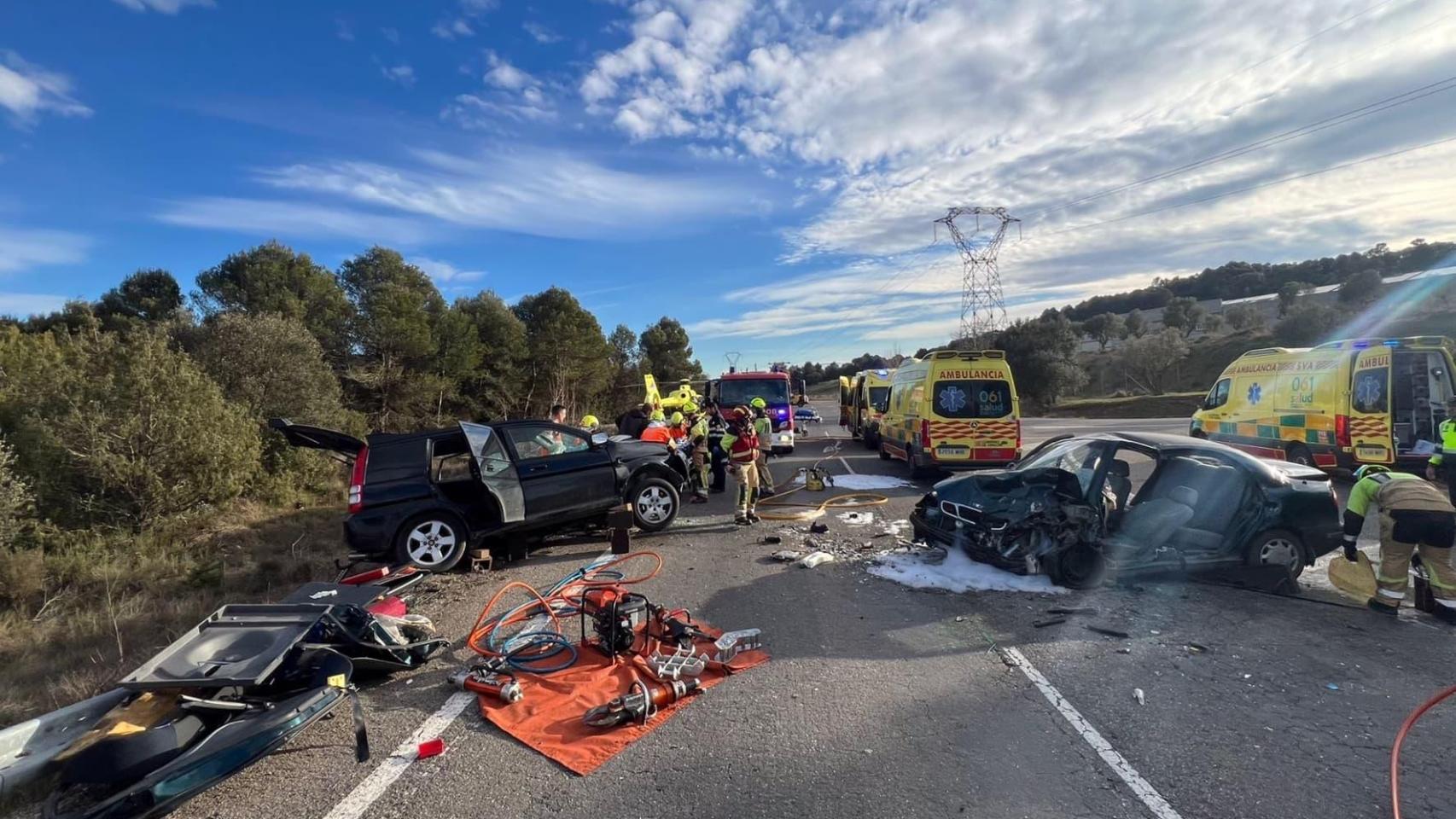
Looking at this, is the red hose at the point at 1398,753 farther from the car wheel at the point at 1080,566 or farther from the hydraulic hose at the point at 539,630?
the hydraulic hose at the point at 539,630

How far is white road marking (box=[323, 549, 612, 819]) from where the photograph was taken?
302cm

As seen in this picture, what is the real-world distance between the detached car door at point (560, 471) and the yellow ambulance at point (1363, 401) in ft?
37.6

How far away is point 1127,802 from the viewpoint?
2877 mm

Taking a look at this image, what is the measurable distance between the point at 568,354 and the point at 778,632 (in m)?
27.5

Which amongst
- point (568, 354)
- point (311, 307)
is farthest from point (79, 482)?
point (568, 354)

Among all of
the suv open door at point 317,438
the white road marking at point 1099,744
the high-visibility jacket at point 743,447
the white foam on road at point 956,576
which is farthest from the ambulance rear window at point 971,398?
the suv open door at point 317,438

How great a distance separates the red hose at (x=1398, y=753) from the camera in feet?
9.07

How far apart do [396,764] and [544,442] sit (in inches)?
192

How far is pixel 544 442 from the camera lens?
8.03 meters

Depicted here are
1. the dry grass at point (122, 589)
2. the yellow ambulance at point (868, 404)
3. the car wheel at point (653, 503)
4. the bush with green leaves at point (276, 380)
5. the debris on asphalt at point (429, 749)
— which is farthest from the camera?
the yellow ambulance at point (868, 404)

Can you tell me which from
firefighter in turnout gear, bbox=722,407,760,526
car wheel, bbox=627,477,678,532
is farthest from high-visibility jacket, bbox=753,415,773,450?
car wheel, bbox=627,477,678,532

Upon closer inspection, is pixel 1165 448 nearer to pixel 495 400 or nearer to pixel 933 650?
pixel 933 650

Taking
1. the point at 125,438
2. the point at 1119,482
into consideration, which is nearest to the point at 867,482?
the point at 1119,482

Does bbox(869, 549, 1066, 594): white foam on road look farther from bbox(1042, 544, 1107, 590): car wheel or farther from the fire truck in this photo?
the fire truck
